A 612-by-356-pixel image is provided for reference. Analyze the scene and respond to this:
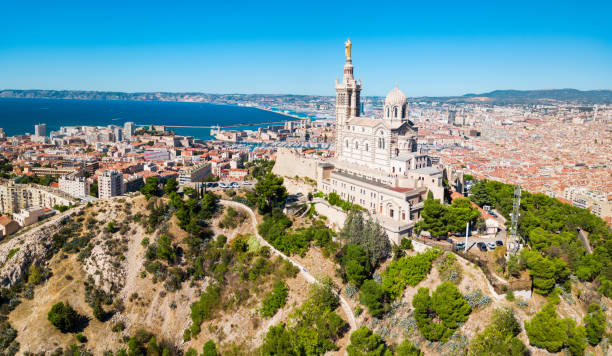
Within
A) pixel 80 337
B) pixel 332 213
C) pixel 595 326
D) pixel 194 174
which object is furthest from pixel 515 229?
pixel 194 174

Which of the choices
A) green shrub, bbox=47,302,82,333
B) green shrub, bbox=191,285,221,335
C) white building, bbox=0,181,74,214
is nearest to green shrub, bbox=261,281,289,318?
green shrub, bbox=191,285,221,335

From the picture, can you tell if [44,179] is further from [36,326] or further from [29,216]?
[36,326]

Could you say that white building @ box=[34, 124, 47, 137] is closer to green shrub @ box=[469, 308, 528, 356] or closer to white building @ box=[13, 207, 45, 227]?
white building @ box=[13, 207, 45, 227]

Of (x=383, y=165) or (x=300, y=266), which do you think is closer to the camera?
(x=300, y=266)

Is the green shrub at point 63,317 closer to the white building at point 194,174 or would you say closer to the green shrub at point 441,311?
the green shrub at point 441,311

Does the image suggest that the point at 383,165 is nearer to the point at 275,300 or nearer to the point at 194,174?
the point at 275,300

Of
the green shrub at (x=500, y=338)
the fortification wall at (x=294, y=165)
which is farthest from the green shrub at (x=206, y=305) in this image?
the green shrub at (x=500, y=338)
